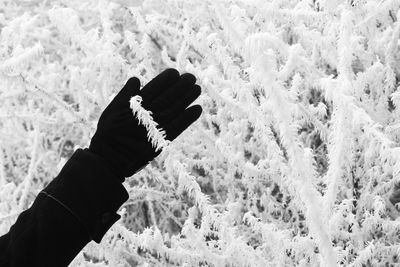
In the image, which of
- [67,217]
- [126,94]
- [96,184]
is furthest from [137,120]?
[67,217]

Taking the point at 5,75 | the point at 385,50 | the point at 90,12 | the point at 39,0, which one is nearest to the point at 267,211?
the point at 385,50

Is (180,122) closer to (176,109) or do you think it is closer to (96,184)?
(176,109)

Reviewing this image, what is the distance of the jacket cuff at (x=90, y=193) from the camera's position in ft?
4.47

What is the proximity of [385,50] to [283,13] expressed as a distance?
17.1 inches

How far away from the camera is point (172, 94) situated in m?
1.45

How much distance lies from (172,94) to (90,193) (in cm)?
38

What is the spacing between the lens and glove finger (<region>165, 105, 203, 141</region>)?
1430 mm

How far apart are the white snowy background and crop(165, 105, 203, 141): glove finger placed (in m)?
0.08

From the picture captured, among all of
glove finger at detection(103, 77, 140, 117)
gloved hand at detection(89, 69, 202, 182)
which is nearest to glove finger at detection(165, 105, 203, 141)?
gloved hand at detection(89, 69, 202, 182)

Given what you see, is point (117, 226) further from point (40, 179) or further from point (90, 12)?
point (90, 12)

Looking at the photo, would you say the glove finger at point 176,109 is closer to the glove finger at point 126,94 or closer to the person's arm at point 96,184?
the person's arm at point 96,184

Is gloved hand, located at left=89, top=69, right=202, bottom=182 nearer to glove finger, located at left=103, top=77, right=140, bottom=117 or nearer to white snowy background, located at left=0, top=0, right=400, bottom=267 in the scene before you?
glove finger, located at left=103, top=77, right=140, bottom=117

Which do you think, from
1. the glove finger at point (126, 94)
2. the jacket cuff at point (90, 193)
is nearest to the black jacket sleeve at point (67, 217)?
the jacket cuff at point (90, 193)

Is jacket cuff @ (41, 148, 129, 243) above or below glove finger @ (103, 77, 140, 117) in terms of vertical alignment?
below
